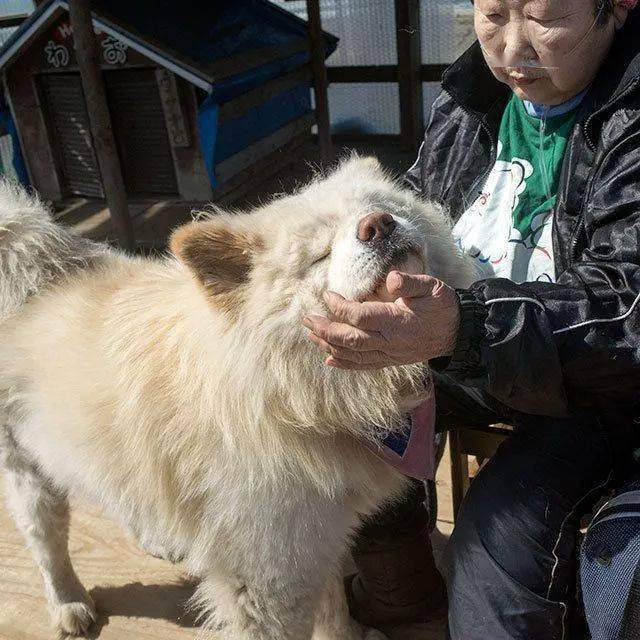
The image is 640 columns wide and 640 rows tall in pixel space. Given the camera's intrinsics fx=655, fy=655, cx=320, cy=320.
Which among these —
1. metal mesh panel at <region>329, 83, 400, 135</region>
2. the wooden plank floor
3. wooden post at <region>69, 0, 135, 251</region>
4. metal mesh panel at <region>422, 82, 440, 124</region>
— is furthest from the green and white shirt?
metal mesh panel at <region>329, 83, 400, 135</region>

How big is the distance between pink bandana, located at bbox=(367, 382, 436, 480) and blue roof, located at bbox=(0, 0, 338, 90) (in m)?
3.54

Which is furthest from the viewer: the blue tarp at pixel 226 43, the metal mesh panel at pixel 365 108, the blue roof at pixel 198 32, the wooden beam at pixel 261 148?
the metal mesh panel at pixel 365 108

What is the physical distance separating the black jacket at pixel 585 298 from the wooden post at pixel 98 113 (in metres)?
3.60

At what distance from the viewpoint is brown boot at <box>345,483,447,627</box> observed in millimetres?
2107

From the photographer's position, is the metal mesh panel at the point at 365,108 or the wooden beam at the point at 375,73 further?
the metal mesh panel at the point at 365,108

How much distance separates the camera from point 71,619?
2.25m

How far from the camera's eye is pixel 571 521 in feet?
5.29

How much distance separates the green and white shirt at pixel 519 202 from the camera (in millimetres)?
1854

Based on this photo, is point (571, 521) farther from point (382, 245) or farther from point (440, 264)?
point (382, 245)

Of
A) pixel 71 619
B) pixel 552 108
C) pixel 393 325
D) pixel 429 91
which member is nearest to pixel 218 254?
pixel 393 325

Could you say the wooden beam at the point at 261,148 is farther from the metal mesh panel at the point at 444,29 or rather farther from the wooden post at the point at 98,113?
the metal mesh panel at the point at 444,29

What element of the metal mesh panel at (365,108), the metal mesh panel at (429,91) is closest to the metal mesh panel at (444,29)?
the metal mesh panel at (429,91)

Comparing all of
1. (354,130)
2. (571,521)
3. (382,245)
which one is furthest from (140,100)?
(571,521)

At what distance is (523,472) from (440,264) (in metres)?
0.58
